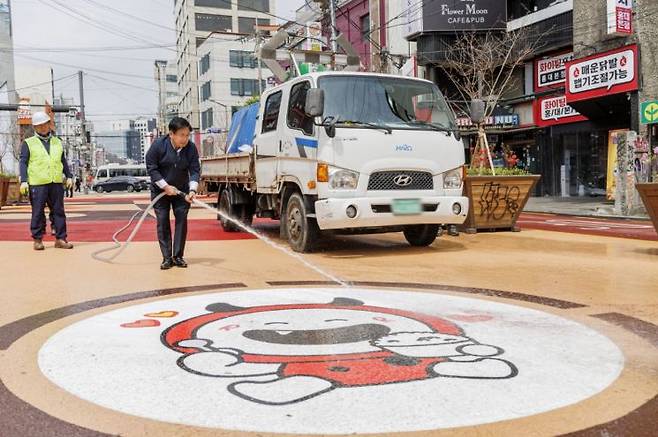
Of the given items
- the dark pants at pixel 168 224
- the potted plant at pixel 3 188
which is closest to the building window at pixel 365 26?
the potted plant at pixel 3 188

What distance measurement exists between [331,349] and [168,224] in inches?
170

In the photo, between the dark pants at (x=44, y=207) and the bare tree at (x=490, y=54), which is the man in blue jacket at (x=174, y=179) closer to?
the dark pants at (x=44, y=207)

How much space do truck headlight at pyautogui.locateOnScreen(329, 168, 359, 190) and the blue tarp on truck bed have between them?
2.95 meters

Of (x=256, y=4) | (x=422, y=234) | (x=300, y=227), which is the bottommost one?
(x=422, y=234)

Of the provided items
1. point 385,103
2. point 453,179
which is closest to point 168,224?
point 385,103

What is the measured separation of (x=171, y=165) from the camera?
7652 millimetres

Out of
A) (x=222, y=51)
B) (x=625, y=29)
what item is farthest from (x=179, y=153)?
Answer: (x=222, y=51)

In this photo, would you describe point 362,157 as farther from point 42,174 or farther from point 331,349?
point 42,174

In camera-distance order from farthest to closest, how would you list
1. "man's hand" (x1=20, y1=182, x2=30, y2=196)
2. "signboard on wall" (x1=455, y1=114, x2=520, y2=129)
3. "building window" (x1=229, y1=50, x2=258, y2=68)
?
"building window" (x1=229, y1=50, x2=258, y2=68)
"signboard on wall" (x1=455, y1=114, x2=520, y2=129)
"man's hand" (x1=20, y1=182, x2=30, y2=196)

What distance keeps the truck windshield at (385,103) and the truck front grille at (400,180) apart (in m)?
0.60

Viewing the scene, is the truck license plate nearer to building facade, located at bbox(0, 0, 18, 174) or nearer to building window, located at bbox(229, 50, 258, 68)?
building window, located at bbox(229, 50, 258, 68)

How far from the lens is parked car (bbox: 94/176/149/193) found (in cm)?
6266

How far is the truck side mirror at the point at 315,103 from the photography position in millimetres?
7703

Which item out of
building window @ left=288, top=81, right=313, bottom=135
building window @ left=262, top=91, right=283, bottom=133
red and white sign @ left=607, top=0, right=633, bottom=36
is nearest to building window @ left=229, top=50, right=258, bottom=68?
red and white sign @ left=607, top=0, right=633, bottom=36
